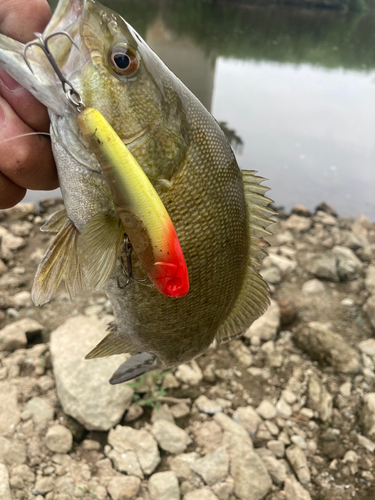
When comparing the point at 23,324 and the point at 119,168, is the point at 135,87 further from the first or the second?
the point at 23,324

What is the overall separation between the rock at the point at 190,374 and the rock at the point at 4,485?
1290 millimetres

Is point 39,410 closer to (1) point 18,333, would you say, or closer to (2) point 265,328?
(1) point 18,333

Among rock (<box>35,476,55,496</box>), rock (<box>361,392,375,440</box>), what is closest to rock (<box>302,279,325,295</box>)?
rock (<box>361,392,375,440</box>)

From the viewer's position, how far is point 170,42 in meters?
12.8

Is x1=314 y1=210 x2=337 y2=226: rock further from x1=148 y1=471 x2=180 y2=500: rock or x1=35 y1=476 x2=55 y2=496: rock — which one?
x1=35 y1=476 x2=55 y2=496: rock

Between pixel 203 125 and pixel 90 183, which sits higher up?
pixel 203 125

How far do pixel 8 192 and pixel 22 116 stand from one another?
330mm

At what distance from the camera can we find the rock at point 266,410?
287 cm

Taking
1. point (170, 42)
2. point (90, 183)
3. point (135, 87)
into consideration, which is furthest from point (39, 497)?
point (170, 42)

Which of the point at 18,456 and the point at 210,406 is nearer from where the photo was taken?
the point at 18,456

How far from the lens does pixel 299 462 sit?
2.58m

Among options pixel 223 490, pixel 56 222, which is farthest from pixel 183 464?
pixel 56 222

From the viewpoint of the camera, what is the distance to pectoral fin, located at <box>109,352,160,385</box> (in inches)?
67.4

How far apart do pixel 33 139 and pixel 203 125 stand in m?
0.62
